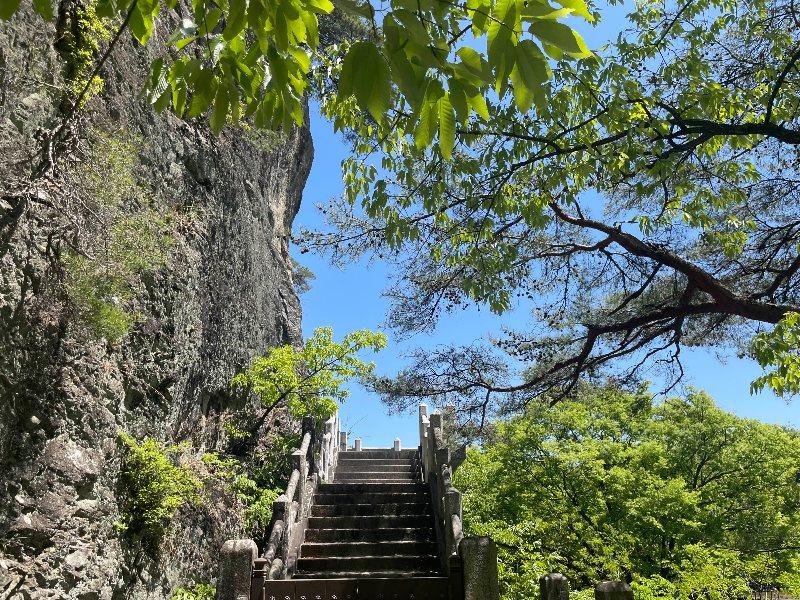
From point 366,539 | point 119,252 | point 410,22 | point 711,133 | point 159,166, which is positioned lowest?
point 366,539

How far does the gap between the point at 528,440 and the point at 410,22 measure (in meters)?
11.5

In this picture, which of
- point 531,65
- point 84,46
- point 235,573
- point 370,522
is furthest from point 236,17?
point 370,522

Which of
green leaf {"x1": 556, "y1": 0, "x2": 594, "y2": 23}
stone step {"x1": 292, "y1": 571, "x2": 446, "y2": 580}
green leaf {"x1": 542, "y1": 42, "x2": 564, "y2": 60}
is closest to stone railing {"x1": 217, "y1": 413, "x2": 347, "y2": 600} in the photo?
stone step {"x1": 292, "y1": 571, "x2": 446, "y2": 580}

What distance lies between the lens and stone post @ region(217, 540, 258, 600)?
177 inches

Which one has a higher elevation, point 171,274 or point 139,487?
point 171,274

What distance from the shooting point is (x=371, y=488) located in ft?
32.2

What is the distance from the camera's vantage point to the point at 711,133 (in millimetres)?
5418

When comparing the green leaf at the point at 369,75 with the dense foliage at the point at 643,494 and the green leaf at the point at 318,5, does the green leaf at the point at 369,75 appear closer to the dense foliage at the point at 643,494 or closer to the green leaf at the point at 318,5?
the green leaf at the point at 318,5

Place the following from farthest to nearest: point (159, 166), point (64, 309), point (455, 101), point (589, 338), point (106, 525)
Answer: point (589, 338), point (159, 166), point (106, 525), point (64, 309), point (455, 101)

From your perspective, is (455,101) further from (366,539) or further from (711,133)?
(366,539)

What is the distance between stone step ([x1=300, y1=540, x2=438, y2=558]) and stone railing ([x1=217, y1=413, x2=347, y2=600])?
0.25m

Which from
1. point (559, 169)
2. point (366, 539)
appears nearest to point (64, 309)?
point (559, 169)

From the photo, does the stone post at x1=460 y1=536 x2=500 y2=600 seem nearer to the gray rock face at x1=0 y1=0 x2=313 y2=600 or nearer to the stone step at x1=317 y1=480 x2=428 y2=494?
the gray rock face at x1=0 y1=0 x2=313 y2=600

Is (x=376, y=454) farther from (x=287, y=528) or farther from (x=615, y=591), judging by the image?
(x=615, y=591)
